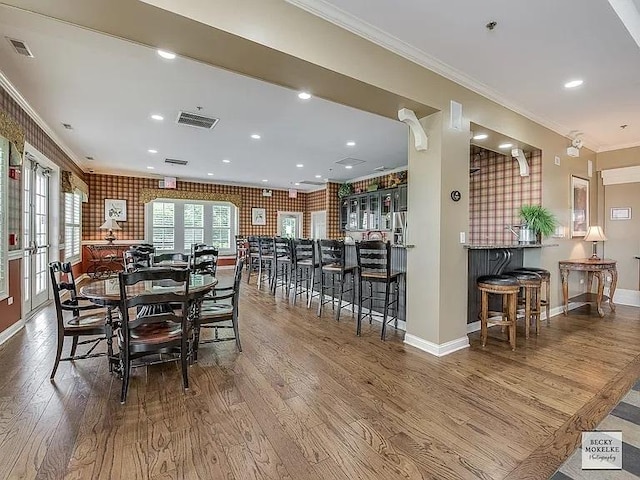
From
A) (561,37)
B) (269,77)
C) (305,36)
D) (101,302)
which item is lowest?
(101,302)

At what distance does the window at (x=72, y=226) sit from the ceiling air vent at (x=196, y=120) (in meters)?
3.57

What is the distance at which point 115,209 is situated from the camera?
8.43 metres

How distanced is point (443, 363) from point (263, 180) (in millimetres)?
7730

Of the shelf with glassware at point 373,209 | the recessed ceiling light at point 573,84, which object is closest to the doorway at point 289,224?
the shelf with glassware at point 373,209

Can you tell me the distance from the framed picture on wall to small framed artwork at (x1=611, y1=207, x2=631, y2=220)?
23.8 inches

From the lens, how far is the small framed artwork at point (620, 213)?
204 inches

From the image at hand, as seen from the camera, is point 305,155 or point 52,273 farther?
point 305,155

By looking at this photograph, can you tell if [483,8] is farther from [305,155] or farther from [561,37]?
[305,155]

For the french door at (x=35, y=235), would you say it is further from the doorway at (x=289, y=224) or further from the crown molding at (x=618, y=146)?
the crown molding at (x=618, y=146)

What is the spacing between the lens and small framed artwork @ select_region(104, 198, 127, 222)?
27.3 feet

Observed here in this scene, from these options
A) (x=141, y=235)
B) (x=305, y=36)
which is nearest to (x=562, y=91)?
(x=305, y=36)

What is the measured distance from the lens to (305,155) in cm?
642

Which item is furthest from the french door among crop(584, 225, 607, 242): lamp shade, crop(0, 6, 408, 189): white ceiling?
crop(584, 225, 607, 242): lamp shade

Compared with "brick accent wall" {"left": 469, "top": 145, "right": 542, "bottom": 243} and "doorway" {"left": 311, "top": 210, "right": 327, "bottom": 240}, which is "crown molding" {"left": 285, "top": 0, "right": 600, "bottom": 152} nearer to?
"brick accent wall" {"left": 469, "top": 145, "right": 542, "bottom": 243}
